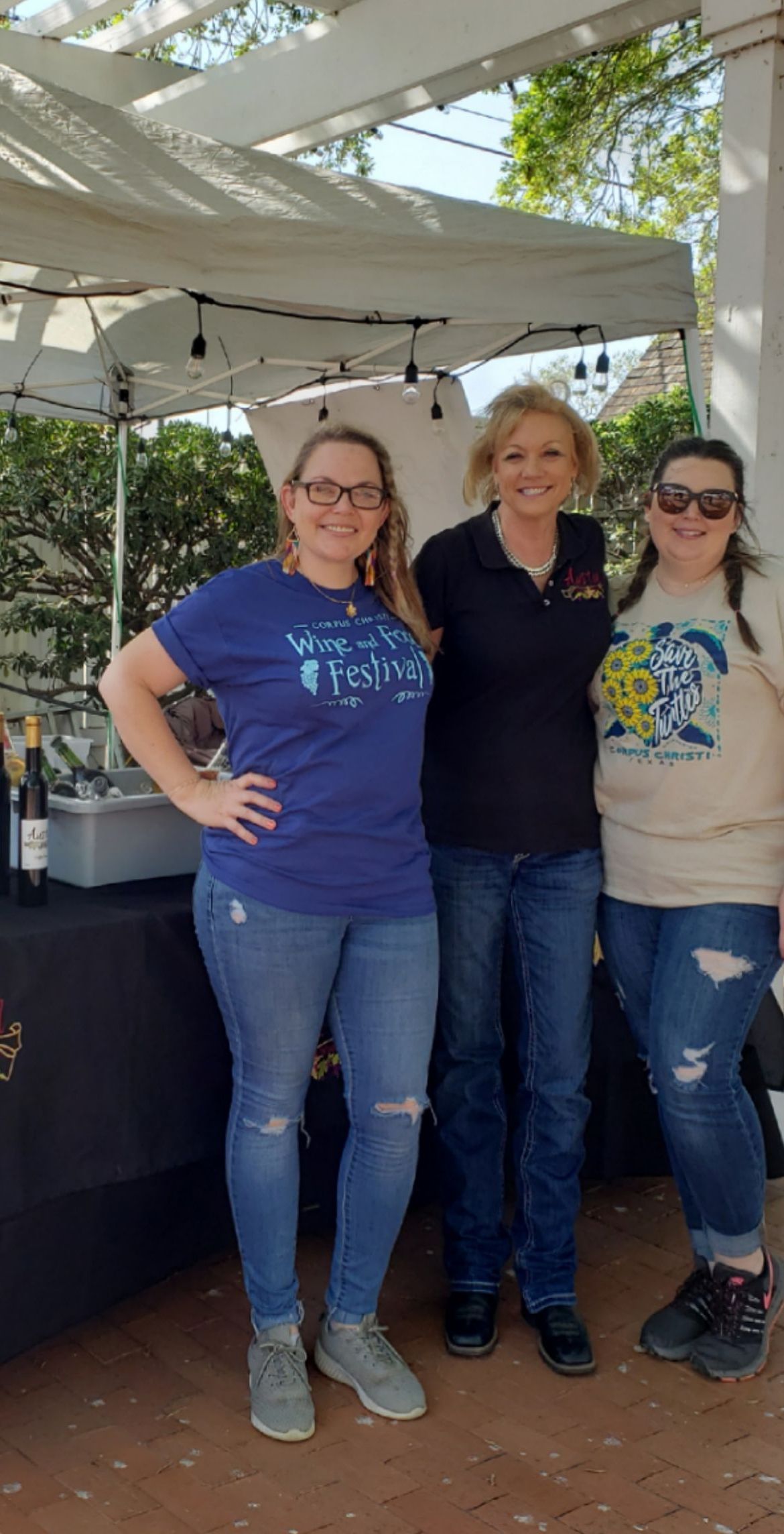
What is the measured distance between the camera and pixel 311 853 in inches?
81.4

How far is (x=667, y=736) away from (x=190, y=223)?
2082 mm

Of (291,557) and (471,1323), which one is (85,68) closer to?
(291,557)

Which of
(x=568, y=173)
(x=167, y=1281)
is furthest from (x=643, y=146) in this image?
(x=167, y=1281)

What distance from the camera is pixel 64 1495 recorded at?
2.00 m

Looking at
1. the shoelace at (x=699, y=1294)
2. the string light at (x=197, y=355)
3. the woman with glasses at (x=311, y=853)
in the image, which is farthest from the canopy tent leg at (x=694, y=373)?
the shoelace at (x=699, y=1294)

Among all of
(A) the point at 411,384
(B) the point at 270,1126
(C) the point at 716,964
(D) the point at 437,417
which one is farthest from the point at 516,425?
(D) the point at 437,417

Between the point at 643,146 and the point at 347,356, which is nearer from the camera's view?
the point at 347,356

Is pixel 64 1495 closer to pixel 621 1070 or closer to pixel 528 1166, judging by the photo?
pixel 528 1166

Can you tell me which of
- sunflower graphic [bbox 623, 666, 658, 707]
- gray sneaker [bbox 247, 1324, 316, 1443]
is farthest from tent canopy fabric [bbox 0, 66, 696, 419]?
gray sneaker [bbox 247, 1324, 316, 1443]

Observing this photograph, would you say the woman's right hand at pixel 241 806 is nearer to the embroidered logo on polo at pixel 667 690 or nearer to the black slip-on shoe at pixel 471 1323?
the embroidered logo on polo at pixel 667 690

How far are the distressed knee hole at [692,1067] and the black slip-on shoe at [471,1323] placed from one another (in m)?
0.60

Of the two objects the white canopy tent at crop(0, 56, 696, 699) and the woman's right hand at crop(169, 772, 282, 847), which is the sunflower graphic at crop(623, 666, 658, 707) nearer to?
the woman's right hand at crop(169, 772, 282, 847)

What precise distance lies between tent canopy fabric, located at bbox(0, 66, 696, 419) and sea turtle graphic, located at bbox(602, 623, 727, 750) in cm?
190

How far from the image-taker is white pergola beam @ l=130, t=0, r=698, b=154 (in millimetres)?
4324
